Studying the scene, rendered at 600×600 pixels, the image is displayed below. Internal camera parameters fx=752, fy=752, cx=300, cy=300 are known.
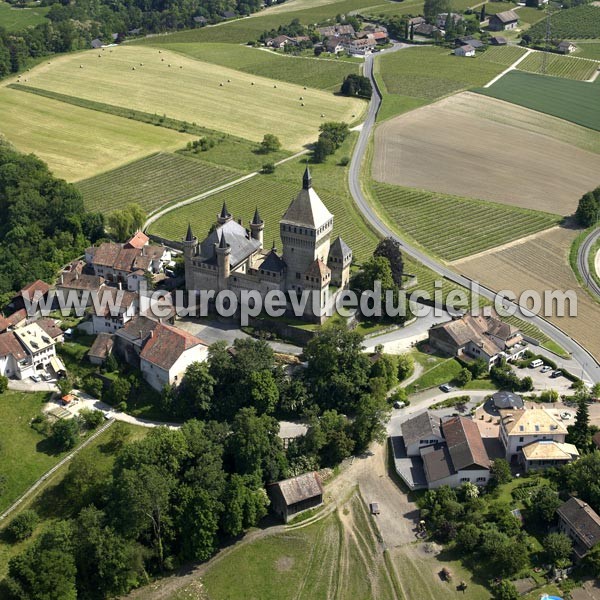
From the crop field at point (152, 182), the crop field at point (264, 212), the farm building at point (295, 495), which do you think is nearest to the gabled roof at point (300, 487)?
the farm building at point (295, 495)

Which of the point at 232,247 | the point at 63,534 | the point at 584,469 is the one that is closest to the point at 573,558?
the point at 584,469

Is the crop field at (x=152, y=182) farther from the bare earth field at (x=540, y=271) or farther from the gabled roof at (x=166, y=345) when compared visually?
the bare earth field at (x=540, y=271)

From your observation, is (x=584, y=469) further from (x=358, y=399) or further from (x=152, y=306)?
(x=152, y=306)

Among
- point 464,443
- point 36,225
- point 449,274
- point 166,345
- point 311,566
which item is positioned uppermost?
point 36,225

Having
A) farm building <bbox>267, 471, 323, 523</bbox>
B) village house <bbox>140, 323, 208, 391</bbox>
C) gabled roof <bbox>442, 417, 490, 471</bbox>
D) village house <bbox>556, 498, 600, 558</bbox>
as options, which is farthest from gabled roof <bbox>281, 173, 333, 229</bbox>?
village house <bbox>556, 498, 600, 558</bbox>

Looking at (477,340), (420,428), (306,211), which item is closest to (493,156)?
(477,340)

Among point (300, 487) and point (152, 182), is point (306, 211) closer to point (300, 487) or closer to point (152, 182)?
point (300, 487)
